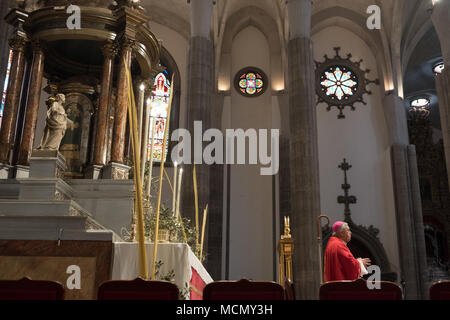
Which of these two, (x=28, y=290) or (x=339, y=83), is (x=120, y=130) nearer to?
(x=28, y=290)

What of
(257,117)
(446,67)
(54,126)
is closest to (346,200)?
(257,117)

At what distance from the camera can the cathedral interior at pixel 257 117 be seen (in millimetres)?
6996

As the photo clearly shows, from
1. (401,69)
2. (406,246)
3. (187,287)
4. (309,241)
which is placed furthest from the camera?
(401,69)

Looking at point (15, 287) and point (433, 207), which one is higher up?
point (433, 207)

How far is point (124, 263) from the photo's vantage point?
4.18 meters

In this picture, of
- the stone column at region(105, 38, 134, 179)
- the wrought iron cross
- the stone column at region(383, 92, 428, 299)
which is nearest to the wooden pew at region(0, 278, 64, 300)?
the stone column at region(105, 38, 134, 179)

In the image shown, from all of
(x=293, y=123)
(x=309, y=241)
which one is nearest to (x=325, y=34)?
(x=293, y=123)

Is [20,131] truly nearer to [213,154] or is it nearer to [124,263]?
[124,263]

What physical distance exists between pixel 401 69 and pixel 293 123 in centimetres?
807

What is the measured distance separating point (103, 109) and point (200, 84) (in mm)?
6436

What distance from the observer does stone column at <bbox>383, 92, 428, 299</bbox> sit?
15500 mm

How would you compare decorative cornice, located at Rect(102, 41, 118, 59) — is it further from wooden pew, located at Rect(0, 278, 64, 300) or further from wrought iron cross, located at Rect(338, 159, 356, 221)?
wrought iron cross, located at Rect(338, 159, 356, 221)

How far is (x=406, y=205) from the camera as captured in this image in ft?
52.6

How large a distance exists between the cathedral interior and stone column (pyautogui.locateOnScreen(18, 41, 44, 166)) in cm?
2
